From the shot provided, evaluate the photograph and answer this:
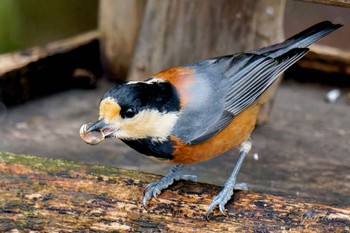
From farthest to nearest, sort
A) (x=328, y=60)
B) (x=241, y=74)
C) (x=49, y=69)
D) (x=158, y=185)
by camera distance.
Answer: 1. (x=328, y=60)
2. (x=49, y=69)
3. (x=241, y=74)
4. (x=158, y=185)

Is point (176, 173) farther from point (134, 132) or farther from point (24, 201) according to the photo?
point (24, 201)

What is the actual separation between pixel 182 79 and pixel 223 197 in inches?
18.8

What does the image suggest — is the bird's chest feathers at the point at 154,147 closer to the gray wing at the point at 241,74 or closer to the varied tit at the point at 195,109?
the varied tit at the point at 195,109

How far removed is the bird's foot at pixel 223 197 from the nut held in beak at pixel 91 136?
47 cm

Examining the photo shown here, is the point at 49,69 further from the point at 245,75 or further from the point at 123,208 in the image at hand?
the point at 123,208

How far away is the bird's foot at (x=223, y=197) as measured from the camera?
2562mm

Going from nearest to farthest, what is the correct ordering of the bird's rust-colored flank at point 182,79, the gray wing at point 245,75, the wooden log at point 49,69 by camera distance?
the bird's rust-colored flank at point 182,79
the gray wing at point 245,75
the wooden log at point 49,69

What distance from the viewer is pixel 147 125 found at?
249 cm

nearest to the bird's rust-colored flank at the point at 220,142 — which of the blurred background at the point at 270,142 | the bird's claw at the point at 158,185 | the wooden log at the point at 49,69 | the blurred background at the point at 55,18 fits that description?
the bird's claw at the point at 158,185

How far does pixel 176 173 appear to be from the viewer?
286 centimetres

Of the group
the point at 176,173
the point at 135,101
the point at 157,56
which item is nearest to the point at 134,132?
the point at 135,101

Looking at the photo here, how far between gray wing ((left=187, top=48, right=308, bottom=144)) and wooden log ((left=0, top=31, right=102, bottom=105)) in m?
1.52

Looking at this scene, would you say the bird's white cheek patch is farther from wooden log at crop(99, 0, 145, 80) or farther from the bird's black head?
wooden log at crop(99, 0, 145, 80)

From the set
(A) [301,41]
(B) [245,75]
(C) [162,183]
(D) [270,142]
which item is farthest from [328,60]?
(C) [162,183]
